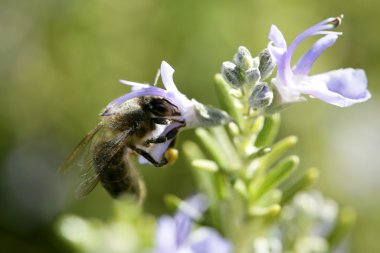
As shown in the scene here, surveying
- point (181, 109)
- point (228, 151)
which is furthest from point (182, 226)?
point (181, 109)

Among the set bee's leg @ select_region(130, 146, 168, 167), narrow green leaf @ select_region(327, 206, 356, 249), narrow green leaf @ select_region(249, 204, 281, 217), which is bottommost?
narrow green leaf @ select_region(327, 206, 356, 249)

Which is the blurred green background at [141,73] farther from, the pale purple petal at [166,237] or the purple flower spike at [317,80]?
the purple flower spike at [317,80]

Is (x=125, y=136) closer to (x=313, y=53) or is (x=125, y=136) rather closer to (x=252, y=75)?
(x=252, y=75)

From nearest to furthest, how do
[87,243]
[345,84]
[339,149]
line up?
[345,84], [87,243], [339,149]

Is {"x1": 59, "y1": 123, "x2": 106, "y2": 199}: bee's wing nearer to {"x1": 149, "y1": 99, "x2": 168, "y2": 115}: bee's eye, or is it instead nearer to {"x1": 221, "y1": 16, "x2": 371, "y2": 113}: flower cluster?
{"x1": 149, "y1": 99, "x2": 168, "y2": 115}: bee's eye

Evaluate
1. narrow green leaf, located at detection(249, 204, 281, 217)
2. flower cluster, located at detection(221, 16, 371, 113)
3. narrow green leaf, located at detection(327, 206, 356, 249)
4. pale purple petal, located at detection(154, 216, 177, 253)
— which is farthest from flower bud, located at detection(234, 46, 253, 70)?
narrow green leaf, located at detection(327, 206, 356, 249)

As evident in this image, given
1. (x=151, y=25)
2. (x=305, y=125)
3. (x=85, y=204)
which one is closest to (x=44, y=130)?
(x=85, y=204)

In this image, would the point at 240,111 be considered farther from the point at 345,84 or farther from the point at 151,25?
the point at 151,25
